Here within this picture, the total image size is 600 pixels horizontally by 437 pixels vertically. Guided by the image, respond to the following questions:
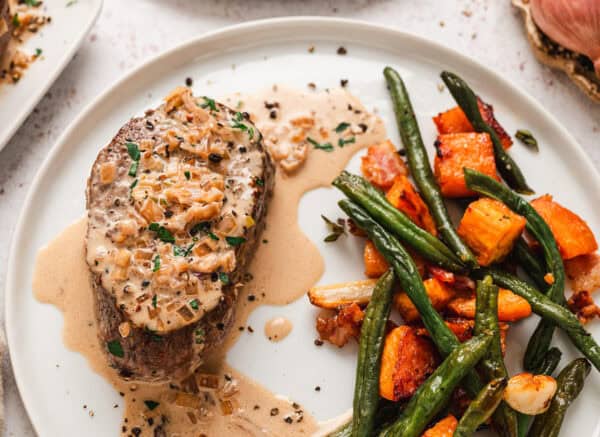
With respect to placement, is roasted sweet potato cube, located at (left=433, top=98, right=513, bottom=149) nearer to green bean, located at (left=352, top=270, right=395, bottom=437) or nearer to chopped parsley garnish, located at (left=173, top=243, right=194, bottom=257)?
green bean, located at (left=352, top=270, right=395, bottom=437)

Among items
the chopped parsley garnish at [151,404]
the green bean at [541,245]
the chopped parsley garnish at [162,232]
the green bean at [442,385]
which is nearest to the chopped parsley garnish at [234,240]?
the chopped parsley garnish at [162,232]

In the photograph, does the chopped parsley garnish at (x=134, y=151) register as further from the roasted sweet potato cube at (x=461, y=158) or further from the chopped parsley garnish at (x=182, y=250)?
the roasted sweet potato cube at (x=461, y=158)

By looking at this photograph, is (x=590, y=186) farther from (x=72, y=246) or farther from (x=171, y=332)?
(x=72, y=246)

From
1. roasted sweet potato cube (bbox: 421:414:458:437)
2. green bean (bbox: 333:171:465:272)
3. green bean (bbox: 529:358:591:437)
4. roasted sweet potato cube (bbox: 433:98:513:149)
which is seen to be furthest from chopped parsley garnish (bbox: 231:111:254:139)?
green bean (bbox: 529:358:591:437)

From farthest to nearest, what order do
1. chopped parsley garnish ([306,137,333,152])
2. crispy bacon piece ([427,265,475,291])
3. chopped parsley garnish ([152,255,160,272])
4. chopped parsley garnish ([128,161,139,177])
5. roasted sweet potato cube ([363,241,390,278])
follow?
1. chopped parsley garnish ([306,137,333,152])
2. roasted sweet potato cube ([363,241,390,278])
3. crispy bacon piece ([427,265,475,291])
4. chopped parsley garnish ([128,161,139,177])
5. chopped parsley garnish ([152,255,160,272])

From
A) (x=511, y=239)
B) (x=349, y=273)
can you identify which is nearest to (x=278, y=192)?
(x=349, y=273)

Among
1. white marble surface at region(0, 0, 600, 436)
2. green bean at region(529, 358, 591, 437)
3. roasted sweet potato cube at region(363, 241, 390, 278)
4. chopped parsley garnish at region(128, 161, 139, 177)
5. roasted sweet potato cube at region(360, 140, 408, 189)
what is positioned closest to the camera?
chopped parsley garnish at region(128, 161, 139, 177)
